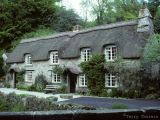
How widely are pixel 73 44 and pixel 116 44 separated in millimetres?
6468

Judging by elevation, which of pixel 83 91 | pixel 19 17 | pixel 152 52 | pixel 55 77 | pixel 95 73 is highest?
pixel 19 17

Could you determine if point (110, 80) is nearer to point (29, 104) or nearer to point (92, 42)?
point (92, 42)

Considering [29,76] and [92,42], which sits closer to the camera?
[92,42]

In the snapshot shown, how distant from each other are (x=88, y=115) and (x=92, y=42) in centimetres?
2576

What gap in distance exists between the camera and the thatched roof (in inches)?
1027

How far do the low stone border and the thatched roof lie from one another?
68.6 ft

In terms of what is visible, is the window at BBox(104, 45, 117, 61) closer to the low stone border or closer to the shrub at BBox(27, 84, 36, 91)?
the shrub at BBox(27, 84, 36, 91)

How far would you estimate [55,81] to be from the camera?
104ft

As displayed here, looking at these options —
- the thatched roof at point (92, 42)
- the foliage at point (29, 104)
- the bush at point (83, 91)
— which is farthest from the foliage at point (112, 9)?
the foliage at point (29, 104)

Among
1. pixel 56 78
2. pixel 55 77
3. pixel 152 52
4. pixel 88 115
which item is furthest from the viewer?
pixel 55 77

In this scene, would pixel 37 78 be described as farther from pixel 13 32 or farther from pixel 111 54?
pixel 13 32

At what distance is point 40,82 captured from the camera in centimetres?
3272

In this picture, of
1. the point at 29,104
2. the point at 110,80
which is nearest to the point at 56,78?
the point at 110,80

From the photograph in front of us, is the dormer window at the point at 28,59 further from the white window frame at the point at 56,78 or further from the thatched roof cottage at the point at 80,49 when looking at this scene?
the white window frame at the point at 56,78
